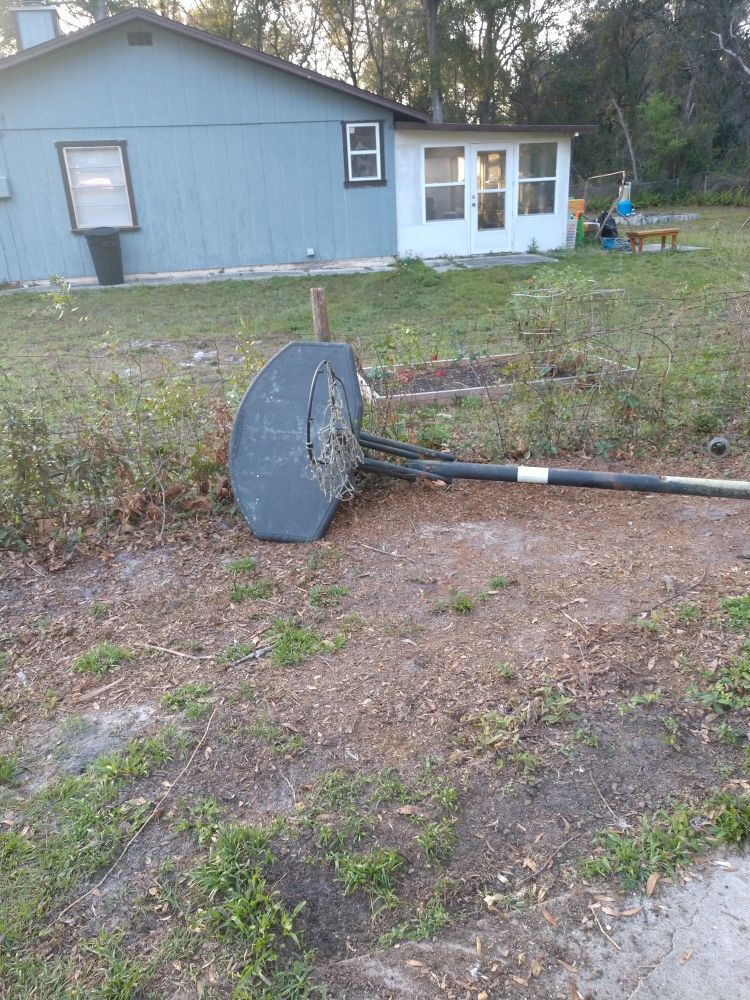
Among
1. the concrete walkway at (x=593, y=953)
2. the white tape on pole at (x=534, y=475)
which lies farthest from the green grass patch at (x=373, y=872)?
the white tape on pole at (x=534, y=475)

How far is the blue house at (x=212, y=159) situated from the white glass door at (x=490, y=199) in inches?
1.4

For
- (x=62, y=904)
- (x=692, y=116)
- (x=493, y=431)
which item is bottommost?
(x=62, y=904)

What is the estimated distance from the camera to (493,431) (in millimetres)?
5195

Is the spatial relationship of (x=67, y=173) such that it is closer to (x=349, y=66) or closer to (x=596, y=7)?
(x=349, y=66)

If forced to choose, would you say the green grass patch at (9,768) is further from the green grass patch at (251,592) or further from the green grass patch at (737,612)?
the green grass patch at (737,612)

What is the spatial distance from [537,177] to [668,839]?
16061 mm

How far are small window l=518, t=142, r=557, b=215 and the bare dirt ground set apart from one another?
13.3 m

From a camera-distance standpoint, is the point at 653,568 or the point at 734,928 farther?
the point at 653,568

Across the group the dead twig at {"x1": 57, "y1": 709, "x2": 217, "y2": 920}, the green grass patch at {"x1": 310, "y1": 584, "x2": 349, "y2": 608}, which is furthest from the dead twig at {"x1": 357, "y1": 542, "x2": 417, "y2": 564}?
the dead twig at {"x1": 57, "y1": 709, "x2": 217, "y2": 920}

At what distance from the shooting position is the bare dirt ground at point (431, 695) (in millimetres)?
2117

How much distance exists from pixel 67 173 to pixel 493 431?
12.4m

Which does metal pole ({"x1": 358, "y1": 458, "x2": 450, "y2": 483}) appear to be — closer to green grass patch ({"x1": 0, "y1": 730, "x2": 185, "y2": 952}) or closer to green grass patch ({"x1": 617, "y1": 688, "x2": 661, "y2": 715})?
green grass patch ({"x1": 617, "y1": 688, "x2": 661, "y2": 715})

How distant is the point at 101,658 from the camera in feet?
10.8

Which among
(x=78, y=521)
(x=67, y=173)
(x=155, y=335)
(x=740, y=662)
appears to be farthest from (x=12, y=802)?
(x=67, y=173)
